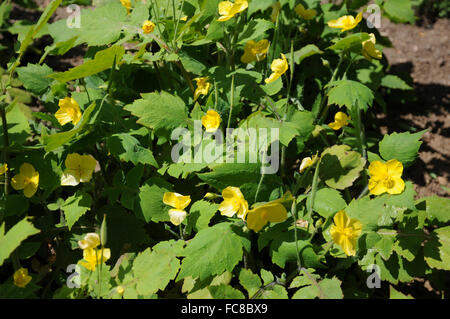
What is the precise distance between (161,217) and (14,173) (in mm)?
689

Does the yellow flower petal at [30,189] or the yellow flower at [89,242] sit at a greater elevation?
the yellow flower petal at [30,189]

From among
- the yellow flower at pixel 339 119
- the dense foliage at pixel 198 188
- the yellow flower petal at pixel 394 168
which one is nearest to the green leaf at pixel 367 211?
the dense foliage at pixel 198 188

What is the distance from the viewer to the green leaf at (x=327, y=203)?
56.6 inches

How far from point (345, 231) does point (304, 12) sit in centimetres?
125

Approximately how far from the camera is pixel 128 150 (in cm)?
149

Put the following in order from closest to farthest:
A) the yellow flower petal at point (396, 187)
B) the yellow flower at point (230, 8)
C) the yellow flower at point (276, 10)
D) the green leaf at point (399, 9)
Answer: the yellow flower petal at point (396, 187) < the yellow flower at point (230, 8) < the yellow flower at point (276, 10) < the green leaf at point (399, 9)

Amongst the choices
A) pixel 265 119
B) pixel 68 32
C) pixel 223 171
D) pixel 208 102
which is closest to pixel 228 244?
pixel 223 171

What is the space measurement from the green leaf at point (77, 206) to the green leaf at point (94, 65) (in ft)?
1.51

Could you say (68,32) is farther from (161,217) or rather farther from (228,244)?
(228,244)

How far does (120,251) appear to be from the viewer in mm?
1621

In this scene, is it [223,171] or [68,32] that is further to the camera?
[68,32]

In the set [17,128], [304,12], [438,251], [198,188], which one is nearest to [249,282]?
[198,188]

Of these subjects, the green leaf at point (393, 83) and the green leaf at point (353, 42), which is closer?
the green leaf at point (353, 42)
